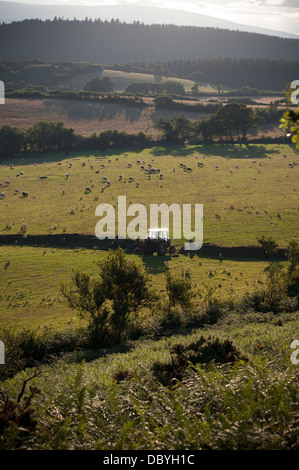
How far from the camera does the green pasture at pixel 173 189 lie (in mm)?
50378

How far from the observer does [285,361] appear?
530 inches

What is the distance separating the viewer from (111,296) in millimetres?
27172

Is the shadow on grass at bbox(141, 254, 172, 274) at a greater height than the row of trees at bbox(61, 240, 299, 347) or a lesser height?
greater

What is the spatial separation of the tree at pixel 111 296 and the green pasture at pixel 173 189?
20472 millimetres

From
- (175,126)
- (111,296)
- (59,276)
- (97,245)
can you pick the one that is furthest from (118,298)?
(175,126)

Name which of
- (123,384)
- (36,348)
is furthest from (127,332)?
(123,384)

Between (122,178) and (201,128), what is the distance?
45.4 meters

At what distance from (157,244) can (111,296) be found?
17172mm

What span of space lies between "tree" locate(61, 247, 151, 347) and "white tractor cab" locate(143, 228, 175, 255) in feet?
53.0

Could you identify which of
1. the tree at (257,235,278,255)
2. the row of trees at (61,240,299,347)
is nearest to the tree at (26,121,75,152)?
the tree at (257,235,278,255)

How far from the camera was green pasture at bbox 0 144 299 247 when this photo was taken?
50.4 m

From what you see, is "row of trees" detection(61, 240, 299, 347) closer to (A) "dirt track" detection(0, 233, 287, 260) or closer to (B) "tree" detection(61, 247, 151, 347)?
(B) "tree" detection(61, 247, 151, 347)

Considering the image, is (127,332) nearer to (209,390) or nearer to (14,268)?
(209,390)

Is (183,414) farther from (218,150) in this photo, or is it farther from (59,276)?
(218,150)
